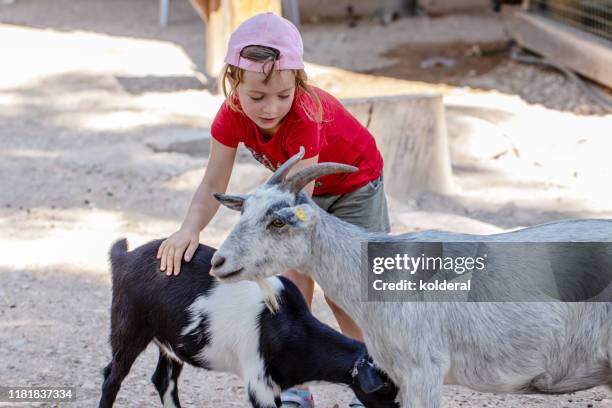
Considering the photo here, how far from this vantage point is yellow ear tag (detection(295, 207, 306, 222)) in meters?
2.87

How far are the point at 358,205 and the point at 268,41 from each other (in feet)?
2.66

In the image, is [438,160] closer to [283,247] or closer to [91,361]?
[91,361]

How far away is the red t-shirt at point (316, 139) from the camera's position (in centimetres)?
333

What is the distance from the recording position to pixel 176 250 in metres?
3.44

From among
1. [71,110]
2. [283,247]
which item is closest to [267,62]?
[283,247]

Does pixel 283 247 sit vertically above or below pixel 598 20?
above

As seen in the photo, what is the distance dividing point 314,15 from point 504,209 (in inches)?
293

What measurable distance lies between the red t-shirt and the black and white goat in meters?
0.42

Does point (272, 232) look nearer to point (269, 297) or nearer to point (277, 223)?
point (277, 223)

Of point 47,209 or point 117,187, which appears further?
point 117,187

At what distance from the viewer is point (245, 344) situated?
3330 millimetres

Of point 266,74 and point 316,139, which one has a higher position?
point 266,74

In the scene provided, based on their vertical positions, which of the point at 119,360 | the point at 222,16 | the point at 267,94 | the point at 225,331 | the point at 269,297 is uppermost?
the point at 267,94


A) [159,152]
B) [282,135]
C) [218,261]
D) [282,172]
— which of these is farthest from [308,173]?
[159,152]
